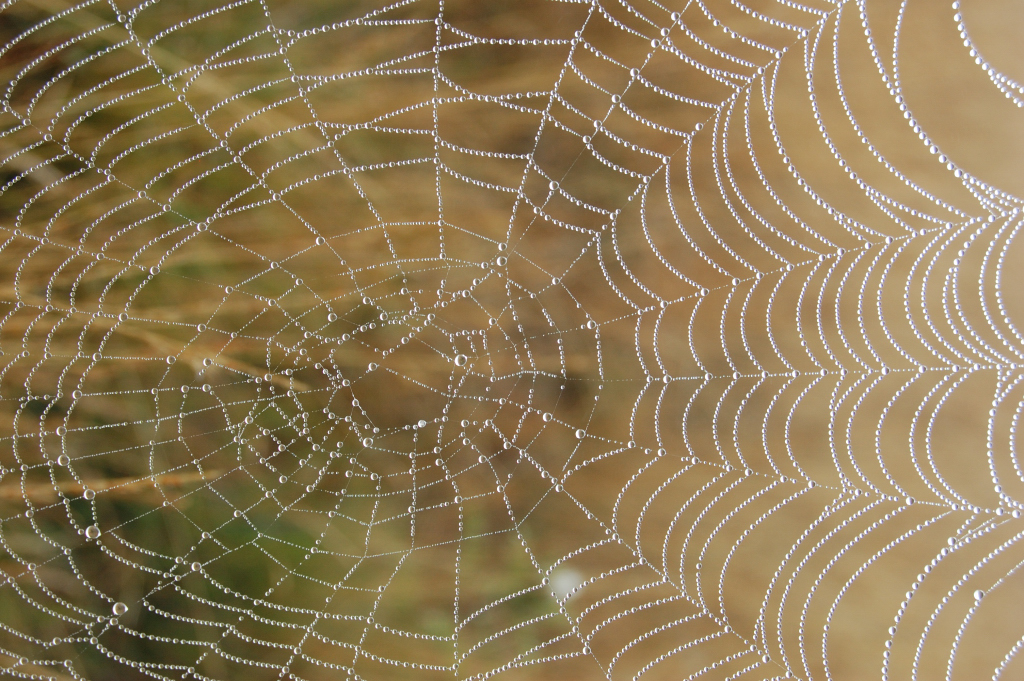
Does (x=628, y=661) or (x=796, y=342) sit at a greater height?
(x=796, y=342)

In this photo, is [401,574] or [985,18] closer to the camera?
[985,18]

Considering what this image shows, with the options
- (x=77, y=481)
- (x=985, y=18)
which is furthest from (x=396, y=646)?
(x=985, y=18)

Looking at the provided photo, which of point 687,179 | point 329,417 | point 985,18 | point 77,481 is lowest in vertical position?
point 77,481

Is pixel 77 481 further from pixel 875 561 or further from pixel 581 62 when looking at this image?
pixel 875 561

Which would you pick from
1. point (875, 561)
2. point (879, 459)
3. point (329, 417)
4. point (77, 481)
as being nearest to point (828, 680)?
point (875, 561)

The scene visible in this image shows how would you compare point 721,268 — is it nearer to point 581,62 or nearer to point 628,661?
point 581,62

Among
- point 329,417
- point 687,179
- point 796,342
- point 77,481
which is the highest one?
point 687,179
